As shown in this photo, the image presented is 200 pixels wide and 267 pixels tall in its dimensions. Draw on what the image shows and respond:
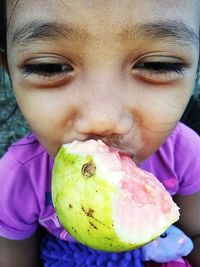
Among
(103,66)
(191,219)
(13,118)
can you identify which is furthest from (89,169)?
(13,118)

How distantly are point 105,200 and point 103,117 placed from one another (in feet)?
0.67

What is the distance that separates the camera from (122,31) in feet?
3.40

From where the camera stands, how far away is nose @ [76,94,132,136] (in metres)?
1.04

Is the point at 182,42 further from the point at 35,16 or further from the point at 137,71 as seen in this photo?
the point at 35,16

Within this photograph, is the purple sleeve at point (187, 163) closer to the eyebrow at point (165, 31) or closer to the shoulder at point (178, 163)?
the shoulder at point (178, 163)

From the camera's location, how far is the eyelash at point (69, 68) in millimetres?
Answer: 1117

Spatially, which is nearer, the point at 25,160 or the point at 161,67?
the point at 161,67

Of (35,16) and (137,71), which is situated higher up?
(35,16)

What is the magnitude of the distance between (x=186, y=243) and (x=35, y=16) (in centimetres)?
101

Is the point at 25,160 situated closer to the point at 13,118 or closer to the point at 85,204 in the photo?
the point at 85,204

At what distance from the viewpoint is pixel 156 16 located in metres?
1.06

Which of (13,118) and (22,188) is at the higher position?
(22,188)

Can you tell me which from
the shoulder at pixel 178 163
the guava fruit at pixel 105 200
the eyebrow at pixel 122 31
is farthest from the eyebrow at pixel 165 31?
the shoulder at pixel 178 163

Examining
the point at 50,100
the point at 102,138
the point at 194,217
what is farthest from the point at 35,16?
the point at 194,217
